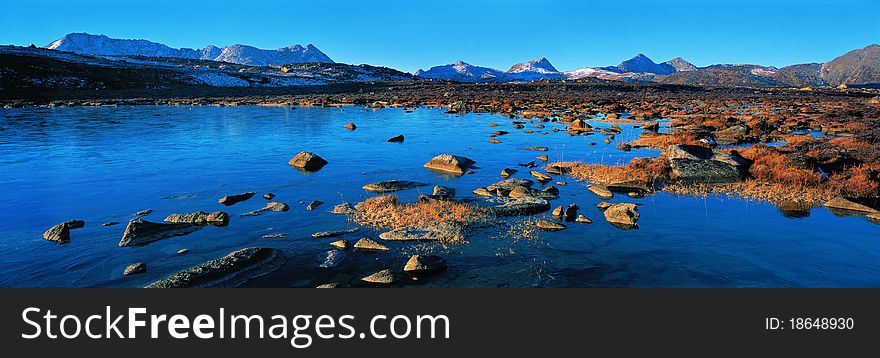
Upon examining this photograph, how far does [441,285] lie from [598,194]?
10.7m

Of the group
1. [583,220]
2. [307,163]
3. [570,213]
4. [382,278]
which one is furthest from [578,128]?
[382,278]

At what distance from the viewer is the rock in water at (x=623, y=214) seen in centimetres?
1509

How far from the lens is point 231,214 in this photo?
1631cm

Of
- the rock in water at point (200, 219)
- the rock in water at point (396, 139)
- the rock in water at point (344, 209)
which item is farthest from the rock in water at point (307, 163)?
the rock in water at point (396, 139)

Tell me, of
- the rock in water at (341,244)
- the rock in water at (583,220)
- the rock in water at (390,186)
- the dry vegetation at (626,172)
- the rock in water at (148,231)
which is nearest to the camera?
the rock in water at (341,244)

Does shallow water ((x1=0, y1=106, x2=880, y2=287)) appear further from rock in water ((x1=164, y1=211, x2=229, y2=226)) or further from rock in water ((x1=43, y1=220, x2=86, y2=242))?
rock in water ((x1=164, y1=211, x2=229, y2=226))

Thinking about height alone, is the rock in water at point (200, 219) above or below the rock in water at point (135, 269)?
above

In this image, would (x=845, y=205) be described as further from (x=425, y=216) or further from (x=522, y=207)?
(x=425, y=216)

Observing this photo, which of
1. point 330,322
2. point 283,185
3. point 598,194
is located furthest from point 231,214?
point 598,194

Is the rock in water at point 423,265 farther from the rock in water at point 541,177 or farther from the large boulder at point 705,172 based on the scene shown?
the large boulder at point 705,172

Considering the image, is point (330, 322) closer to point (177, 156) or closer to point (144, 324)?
point (144, 324)

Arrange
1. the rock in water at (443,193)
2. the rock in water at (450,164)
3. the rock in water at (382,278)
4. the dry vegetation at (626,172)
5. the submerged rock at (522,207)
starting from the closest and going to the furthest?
the rock in water at (382,278), the submerged rock at (522,207), the rock in water at (443,193), the dry vegetation at (626,172), the rock in water at (450,164)

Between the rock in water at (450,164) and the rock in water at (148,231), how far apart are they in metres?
12.9

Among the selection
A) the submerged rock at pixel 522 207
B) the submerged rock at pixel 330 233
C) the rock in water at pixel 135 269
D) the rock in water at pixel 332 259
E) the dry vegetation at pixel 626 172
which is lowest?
the rock in water at pixel 135 269
